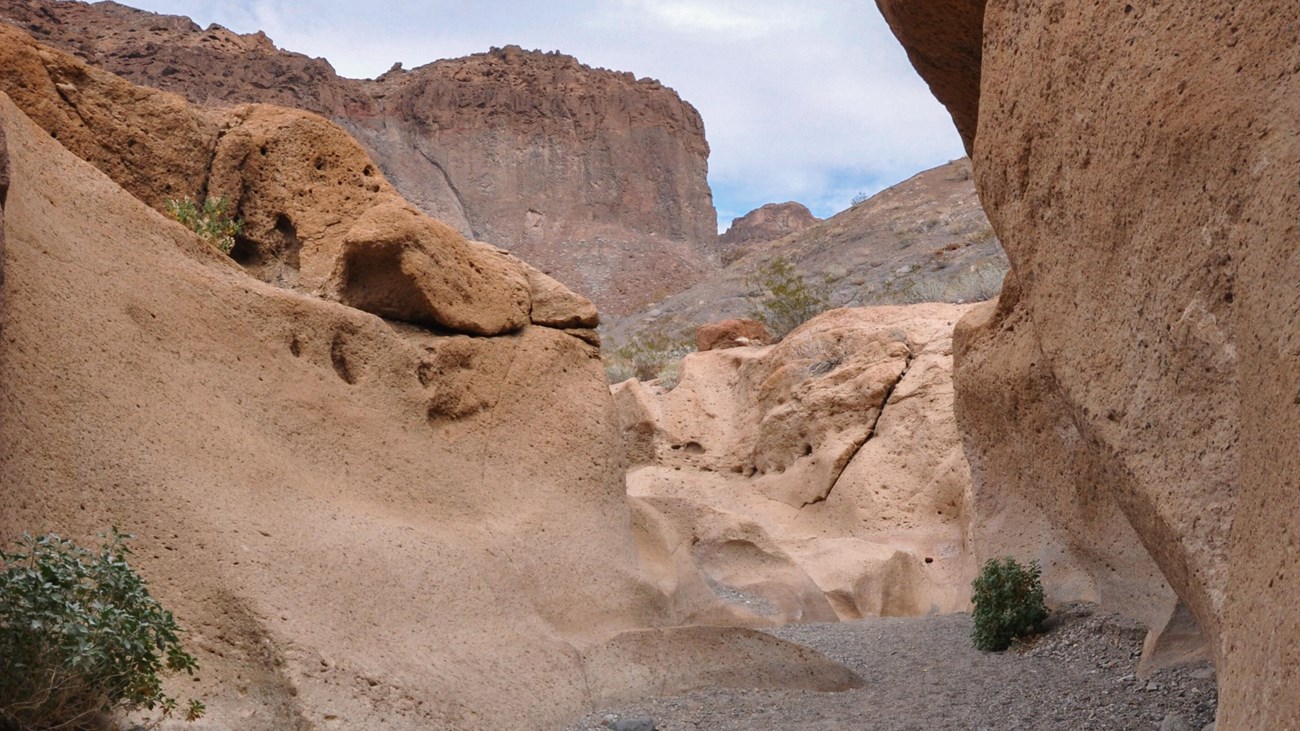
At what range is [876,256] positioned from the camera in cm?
3148

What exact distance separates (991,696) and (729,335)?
12.8 m

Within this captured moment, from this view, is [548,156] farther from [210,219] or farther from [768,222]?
[210,219]

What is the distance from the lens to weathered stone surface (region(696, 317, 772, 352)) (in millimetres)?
18547

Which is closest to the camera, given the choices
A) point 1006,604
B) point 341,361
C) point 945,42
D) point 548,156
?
point 945,42

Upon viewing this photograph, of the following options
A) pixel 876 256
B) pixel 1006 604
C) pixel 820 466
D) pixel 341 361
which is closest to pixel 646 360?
pixel 876 256

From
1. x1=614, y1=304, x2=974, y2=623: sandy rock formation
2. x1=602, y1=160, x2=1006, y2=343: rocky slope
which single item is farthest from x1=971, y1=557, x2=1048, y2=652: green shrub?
x1=602, y1=160, x2=1006, y2=343: rocky slope

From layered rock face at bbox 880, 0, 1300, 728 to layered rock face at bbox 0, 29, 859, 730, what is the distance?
10.6ft

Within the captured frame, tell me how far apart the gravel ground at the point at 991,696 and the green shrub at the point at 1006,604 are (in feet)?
0.43

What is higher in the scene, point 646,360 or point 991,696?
point 646,360

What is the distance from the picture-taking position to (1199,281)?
3.34m

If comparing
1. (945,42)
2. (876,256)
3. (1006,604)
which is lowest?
(1006,604)

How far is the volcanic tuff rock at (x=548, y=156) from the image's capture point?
1779 inches

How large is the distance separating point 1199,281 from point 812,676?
4161 mm

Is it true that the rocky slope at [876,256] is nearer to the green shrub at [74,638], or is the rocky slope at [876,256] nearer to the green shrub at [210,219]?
the green shrub at [210,219]
